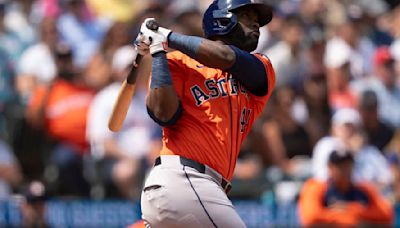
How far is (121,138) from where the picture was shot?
372 inches

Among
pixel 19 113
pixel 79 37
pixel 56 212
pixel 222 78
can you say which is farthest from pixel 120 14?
pixel 222 78

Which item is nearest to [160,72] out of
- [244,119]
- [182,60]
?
[182,60]

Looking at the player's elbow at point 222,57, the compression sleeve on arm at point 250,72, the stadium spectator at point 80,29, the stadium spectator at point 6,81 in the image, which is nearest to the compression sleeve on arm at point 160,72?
the player's elbow at point 222,57

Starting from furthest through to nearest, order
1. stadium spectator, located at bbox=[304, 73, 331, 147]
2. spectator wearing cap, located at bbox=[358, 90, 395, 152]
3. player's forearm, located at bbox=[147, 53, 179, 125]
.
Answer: spectator wearing cap, located at bbox=[358, 90, 395, 152]
stadium spectator, located at bbox=[304, 73, 331, 147]
player's forearm, located at bbox=[147, 53, 179, 125]

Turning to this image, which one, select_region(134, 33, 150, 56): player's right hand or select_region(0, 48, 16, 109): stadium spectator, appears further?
select_region(0, 48, 16, 109): stadium spectator

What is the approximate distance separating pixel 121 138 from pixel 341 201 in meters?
2.38

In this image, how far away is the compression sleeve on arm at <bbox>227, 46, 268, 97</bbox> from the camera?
4668mm

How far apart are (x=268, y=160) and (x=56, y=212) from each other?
2.33 meters

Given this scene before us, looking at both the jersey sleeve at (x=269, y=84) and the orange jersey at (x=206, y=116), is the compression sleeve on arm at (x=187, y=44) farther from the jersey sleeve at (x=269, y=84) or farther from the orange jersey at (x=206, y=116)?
the jersey sleeve at (x=269, y=84)

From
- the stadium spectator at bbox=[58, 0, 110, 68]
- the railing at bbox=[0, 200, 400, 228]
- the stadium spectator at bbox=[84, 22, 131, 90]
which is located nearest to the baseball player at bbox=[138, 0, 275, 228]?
the railing at bbox=[0, 200, 400, 228]

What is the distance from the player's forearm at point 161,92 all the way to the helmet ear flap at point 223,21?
0.41 m

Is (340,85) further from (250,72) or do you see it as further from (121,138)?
(250,72)

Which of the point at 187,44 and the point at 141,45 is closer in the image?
the point at 187,44

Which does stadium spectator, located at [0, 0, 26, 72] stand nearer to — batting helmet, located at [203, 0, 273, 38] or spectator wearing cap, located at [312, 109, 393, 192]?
spectator wearing cap, located at [312, 109, 393, 192]
